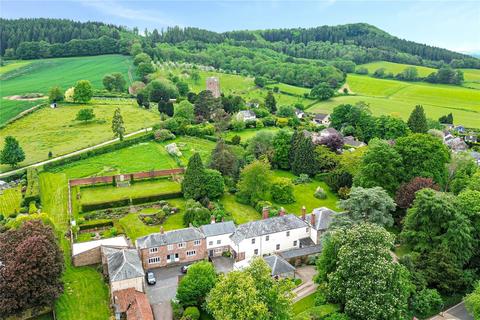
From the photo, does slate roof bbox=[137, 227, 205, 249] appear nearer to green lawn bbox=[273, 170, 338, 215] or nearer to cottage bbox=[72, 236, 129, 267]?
cottage bbox=[72, 236, 129, 267]

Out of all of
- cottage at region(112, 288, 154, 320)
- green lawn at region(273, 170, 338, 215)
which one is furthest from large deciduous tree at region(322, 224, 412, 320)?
green lawn at region(273, 170, 338, 215)

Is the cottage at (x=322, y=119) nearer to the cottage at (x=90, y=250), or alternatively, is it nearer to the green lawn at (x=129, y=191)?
the green lawn at (x=129, y=191)

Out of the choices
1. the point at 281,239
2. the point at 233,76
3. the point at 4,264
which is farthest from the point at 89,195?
the point at 233,76

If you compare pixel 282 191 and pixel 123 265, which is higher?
pixel 123 265

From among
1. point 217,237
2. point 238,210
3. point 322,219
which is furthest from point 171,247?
point 322,219

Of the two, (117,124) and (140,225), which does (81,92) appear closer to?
(117,124)

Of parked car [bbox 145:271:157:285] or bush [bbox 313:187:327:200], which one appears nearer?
parked car [bbox 145:271:157:285]

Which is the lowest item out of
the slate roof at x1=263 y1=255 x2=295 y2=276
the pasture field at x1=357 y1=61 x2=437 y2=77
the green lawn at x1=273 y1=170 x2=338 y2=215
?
the green lawn at x1=273 y1=170 x2=338 y2=215
